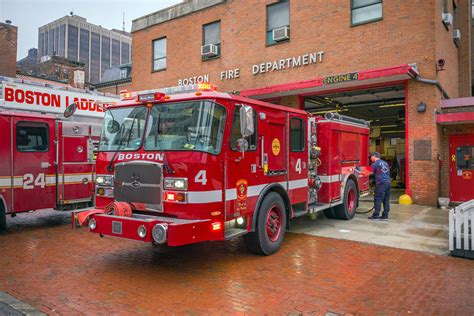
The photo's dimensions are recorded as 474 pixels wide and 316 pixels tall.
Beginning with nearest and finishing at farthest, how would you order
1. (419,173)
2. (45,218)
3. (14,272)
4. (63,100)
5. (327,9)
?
(14,272)
(63,100)
(45,218)
(419,173)
(327,9)

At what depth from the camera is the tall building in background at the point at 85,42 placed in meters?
136

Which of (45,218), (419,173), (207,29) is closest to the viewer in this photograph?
(45,218)

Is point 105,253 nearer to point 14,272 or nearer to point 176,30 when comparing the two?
point 14,272

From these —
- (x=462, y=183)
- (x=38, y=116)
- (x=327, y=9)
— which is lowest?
(x=462, y=183)

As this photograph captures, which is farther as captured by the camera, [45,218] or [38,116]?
[45,218]

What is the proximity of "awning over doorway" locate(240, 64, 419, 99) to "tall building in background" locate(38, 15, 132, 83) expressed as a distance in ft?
420

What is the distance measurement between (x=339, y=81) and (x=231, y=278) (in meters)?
9.61

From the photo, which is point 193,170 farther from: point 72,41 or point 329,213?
point 72,41

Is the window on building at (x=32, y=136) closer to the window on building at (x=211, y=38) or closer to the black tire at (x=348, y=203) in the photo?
the black tire at (x=348, y=203)

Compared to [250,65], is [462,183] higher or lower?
lower

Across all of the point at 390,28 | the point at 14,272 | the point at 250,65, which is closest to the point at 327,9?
the point at 390,28

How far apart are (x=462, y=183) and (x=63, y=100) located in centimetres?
1287

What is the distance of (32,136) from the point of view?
867 cm

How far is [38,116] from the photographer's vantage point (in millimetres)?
8734
